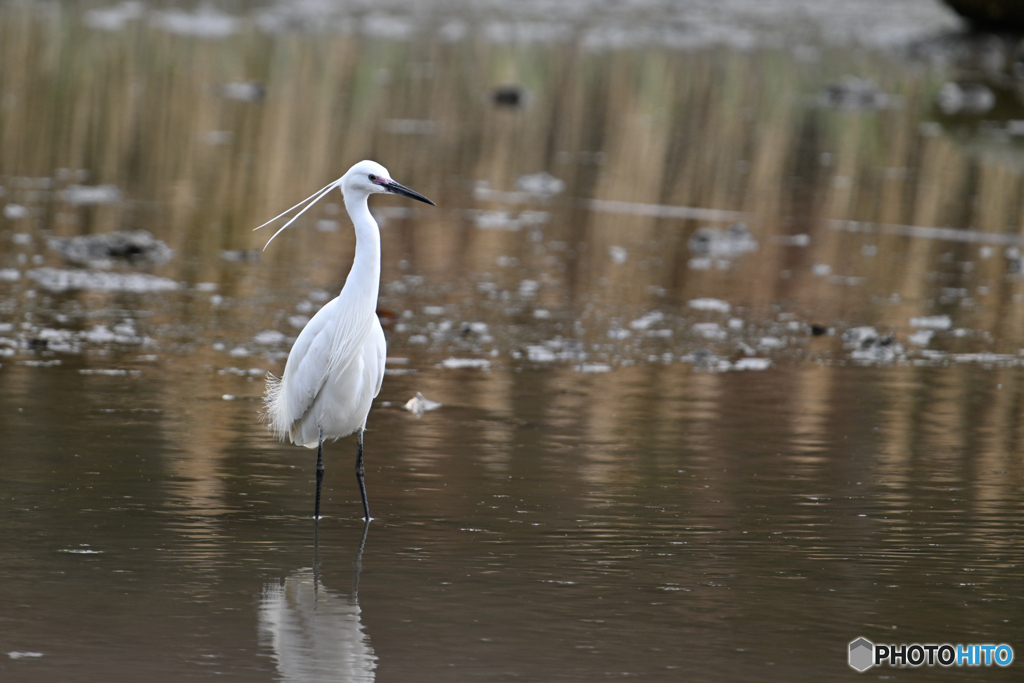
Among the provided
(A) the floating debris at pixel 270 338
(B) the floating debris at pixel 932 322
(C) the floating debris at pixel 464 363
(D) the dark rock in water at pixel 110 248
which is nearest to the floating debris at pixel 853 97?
(B) the floating debris at pixel 932 322

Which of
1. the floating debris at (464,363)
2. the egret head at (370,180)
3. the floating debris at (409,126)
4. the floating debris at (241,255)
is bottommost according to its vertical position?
the floating debris at (464,363)

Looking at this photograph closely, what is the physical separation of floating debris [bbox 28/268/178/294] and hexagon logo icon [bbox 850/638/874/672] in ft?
19.1

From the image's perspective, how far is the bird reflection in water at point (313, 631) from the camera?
407 cm

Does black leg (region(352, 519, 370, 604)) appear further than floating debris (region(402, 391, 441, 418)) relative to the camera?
No

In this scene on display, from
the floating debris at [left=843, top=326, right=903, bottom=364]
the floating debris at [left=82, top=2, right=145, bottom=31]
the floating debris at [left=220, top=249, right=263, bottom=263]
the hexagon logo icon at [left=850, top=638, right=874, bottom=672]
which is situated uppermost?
the floating debris at [left=82, top=2, right=145, bottom=31]

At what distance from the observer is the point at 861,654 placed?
4273 mm

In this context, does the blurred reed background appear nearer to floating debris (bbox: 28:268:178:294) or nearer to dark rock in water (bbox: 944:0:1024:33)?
floating debris (bbox: 28:268:178:294)

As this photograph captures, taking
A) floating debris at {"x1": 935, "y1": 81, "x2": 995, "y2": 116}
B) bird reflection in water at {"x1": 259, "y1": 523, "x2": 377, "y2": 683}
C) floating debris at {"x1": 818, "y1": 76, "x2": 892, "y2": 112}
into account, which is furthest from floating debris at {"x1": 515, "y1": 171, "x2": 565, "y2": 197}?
floating debris at {"x1": 935, "y1": 81, "x2": 995, "y2": 116}

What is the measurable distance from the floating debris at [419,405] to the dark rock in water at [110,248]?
360 centimetres

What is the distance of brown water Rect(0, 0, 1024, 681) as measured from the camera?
443cm

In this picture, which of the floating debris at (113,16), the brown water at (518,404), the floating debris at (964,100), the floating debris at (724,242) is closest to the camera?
the brown water at (518,404)

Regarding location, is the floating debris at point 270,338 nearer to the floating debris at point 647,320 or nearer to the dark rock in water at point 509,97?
the floating debris at point 647,320

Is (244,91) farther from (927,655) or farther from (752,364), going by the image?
(927,655)

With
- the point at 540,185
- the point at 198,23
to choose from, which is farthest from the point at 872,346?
the point at 198,23
